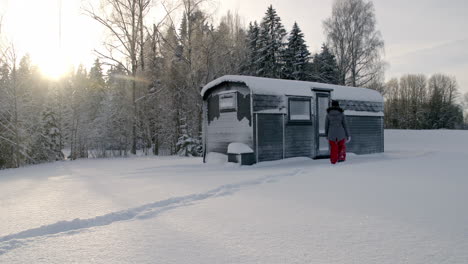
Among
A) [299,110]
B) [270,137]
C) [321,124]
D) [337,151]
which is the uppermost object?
[299,110]

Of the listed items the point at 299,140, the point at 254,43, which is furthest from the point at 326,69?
the point at 299,140

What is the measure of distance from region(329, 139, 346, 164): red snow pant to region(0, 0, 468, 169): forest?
9.08 m

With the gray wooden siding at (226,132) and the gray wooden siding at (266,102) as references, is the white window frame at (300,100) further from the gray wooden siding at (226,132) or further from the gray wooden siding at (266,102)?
the gray wooden siding at (226,132)

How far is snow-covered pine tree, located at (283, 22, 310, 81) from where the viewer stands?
94.3 feet

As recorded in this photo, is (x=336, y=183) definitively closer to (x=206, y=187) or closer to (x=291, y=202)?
(x=291, y=202)

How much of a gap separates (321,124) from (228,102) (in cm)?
332

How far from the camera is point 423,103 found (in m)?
44.2

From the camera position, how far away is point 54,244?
2.48 m

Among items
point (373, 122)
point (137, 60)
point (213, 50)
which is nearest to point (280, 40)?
point (213, 50)

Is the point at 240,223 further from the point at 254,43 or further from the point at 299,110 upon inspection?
the point at 254,43

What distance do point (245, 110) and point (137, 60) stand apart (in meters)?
11.7

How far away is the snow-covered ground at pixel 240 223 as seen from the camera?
2.21 meters

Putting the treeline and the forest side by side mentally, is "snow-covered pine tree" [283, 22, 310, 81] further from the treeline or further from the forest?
the treeline

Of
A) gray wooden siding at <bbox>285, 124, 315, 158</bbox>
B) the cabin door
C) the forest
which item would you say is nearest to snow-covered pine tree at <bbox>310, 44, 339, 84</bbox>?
the forest
